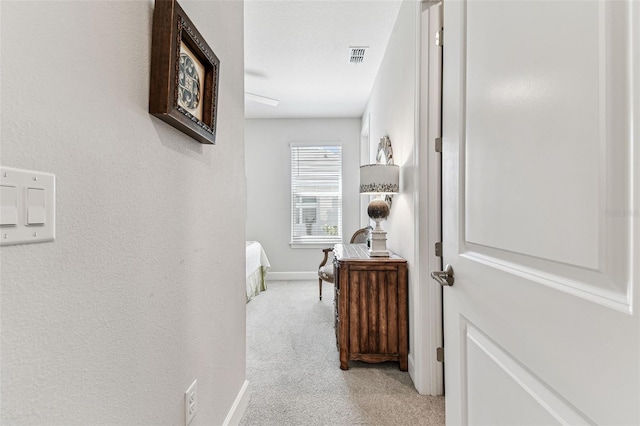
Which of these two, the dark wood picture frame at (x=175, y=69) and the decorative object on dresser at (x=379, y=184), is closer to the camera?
the dark wood picture frame at (x=175, y=69)

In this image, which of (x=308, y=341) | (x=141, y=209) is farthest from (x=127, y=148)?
(x=308, y=341)

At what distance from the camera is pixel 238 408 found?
5.33 feet

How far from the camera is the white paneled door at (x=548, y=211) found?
0.44 meters

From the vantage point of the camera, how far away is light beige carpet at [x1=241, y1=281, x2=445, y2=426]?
5.56ft

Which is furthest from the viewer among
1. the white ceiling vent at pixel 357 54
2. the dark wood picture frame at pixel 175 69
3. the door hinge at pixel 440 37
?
the white ceiling vent at pixel 357 54

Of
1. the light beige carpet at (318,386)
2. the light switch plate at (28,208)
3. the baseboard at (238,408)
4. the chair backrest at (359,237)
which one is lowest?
the light beige carpet at (318,386)

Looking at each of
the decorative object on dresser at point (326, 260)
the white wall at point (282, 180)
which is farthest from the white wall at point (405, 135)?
the white wall at point (282, 180)

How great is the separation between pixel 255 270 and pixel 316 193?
1678mm

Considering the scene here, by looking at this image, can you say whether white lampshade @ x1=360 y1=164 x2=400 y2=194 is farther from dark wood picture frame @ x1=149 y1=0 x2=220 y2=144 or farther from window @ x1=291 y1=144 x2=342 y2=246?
window @ x1=291 y1=144 x2=342 y2=246

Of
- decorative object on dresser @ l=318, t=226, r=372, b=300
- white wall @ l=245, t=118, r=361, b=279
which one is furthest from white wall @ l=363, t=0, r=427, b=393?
white wall @ l=245, t=118, r=361, b=279

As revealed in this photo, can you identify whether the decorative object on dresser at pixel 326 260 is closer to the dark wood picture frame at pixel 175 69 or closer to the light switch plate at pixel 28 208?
the dark wood picture frame at pixel 175 69

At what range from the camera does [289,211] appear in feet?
16.8

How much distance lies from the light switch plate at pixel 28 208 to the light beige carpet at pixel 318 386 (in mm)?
1547

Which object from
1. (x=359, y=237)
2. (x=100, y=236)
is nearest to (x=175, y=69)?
(x=100, y=236)
